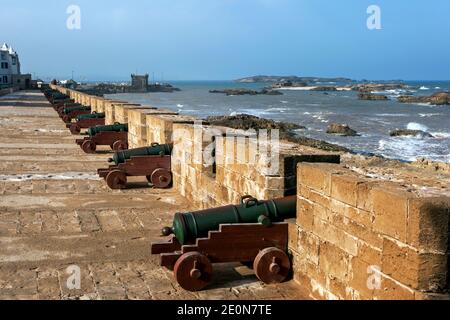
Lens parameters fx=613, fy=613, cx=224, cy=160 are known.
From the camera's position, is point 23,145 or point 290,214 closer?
point 290,214

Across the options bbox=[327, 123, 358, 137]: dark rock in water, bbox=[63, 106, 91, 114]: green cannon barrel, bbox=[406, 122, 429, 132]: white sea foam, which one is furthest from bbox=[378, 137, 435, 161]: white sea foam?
bbox=[63, 106, 91, 114]: green cannon barrel

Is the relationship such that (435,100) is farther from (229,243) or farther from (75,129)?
(229,243)

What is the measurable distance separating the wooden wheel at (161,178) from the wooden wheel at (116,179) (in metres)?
0.42

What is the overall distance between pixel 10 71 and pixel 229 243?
91.1m

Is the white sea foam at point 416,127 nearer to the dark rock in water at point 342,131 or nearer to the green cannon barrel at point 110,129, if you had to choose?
the dark rock in water at point 342,131

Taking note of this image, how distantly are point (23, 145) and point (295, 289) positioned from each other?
10.7m

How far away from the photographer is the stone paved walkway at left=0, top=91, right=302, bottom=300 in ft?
15.3

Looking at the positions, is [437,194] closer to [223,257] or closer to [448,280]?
[448,280]

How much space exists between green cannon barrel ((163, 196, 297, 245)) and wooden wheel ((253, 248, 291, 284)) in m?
0.24

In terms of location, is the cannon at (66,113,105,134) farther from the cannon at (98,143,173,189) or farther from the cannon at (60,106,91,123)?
the cannon at (98,143,173,189)

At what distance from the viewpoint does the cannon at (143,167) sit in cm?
895

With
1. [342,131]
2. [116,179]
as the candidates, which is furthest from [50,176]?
[342,131]
